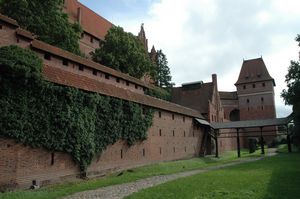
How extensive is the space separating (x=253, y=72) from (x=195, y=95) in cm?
2391

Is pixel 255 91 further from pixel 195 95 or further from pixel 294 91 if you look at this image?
pixel 294 91

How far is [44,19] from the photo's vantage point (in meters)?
23.3

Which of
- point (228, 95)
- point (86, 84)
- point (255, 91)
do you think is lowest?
point (86, 84)

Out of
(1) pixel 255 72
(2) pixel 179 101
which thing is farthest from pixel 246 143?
(2) pixel 179 101

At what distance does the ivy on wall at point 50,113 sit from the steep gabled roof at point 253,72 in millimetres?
46792

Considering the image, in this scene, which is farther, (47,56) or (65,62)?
(65,62)

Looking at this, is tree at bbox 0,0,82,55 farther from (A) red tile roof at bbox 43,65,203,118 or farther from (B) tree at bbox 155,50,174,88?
(B) tree at bbox 155,50,174,88

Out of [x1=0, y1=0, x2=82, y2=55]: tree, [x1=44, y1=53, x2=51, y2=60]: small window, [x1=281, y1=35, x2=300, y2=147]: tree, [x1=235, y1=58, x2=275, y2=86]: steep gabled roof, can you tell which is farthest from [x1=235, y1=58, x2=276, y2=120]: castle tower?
[x1=44, y1=53, x2=51, y2=60]: small window

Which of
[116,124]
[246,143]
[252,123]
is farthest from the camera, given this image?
[246,143]

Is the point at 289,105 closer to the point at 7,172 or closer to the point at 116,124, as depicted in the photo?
the point at 116,124

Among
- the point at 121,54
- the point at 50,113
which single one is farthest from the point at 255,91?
the point at 50,113

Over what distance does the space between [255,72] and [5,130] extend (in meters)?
56.2

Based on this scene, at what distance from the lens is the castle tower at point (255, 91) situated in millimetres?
58875

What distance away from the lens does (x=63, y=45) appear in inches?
952
